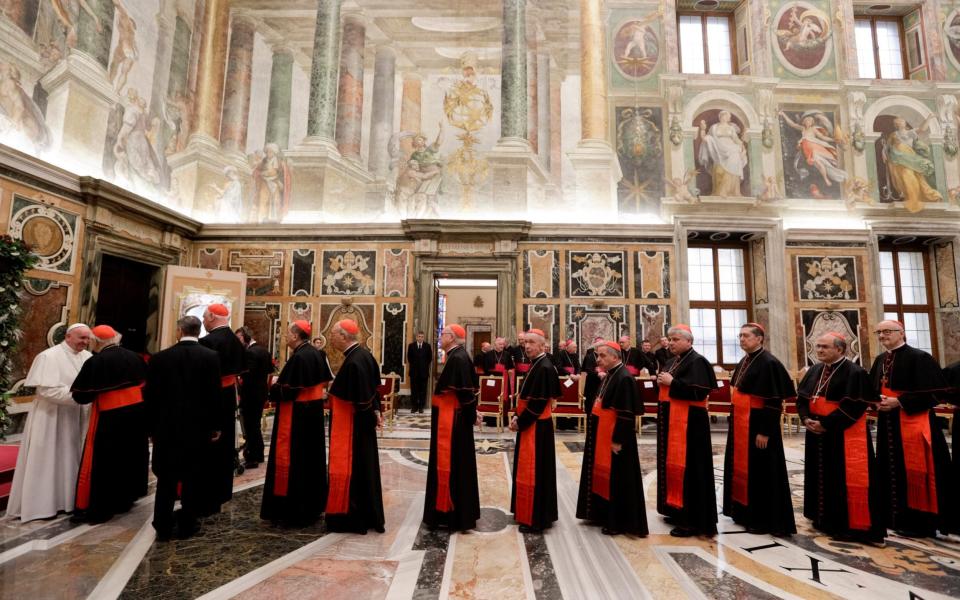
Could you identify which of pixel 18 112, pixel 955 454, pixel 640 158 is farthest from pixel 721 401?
pixel 18 112

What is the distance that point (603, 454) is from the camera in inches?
151

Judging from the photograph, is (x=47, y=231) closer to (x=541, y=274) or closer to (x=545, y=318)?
(x=541, y=274)

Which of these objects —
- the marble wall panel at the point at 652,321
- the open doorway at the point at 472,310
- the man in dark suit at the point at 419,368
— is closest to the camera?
the man in dark suit at the point at 419,368

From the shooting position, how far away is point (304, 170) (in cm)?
1040

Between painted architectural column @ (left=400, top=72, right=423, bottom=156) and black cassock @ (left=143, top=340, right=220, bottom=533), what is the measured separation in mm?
7993

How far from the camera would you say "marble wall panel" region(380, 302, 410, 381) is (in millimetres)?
9883

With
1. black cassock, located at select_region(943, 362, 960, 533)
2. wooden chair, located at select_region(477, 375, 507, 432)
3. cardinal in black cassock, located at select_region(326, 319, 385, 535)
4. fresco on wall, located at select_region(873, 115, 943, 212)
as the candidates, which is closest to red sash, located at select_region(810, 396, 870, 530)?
black cassock, located at select_region(943, 362, 960, 533)

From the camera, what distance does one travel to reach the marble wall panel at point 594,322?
383 inches

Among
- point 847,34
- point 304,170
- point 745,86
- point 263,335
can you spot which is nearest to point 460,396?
point 263,335

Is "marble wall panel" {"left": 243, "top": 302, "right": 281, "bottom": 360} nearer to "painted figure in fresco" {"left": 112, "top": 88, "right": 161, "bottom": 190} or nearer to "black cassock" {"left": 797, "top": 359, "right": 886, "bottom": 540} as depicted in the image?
"painted figure in fresco" {"left": 112, "top": 88, "right": 161, "bottom": 190}

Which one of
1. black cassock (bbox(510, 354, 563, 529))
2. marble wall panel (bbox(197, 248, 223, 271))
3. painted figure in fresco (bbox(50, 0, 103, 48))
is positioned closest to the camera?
black cassock (bbox(510, 354, 563, 529))

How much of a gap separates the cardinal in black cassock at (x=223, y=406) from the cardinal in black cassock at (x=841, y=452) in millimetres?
4983

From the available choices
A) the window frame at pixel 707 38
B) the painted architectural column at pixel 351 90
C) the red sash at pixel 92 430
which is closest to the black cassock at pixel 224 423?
the red sash at pixel 92 430

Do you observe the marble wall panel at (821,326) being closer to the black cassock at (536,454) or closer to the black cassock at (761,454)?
the black cassock at (761,454)
